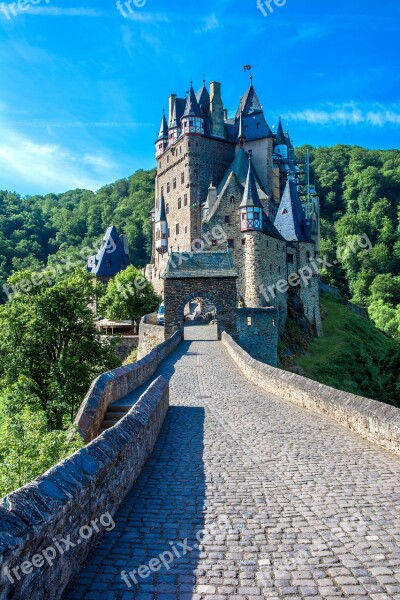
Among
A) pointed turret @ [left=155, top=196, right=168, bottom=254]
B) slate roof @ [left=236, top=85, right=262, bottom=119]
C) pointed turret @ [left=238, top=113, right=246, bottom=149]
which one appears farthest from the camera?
pointed turret @ [left=155, top=196, right=168, bottom=254]

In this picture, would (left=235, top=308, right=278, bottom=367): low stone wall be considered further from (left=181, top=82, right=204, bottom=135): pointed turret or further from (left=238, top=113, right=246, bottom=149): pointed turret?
(left=181, top=82, right=204, bottom=135): pointed turret

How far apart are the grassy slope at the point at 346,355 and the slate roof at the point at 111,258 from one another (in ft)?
83.1

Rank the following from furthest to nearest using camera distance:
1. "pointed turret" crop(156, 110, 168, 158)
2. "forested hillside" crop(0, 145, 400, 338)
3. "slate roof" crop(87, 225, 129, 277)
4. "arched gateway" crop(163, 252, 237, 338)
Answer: "forested hillside" crop(0, 145, 400, 338) < "pointed turret" crop(156, 110, 168, 158) < "slate roof" crop(87, 225, 129, 277) < "arched gateway" crop(163, 252, 237, 338)

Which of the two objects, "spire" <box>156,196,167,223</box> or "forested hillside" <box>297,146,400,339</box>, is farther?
"forested hillside" <box>297,146,400,339</box>

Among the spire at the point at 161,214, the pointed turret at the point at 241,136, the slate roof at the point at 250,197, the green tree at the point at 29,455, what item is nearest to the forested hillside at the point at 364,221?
the pointed turret at the point at 241,136

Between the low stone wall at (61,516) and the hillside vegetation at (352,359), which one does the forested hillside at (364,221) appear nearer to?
the hillside vegetation at (352,359)

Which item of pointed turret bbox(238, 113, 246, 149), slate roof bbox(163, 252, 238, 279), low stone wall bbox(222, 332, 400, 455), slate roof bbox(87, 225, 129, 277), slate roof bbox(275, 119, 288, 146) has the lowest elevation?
low stone wall bbox(222, 332, 400, 455)

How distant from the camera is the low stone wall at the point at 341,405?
8805mm

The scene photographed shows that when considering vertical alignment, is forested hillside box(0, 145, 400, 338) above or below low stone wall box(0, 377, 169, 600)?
above

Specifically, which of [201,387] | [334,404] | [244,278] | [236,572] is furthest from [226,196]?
[236,572]

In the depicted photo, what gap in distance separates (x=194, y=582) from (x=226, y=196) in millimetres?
44392

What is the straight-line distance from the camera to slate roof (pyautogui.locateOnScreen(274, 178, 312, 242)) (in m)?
51.4

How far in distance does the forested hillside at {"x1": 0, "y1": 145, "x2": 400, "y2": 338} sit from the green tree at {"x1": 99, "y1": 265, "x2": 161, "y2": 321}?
28960 mm

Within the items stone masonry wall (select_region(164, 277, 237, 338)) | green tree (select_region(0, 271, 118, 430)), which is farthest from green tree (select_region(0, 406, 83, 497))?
stone masonry wall (select_region(164, 277, 237, 338))
